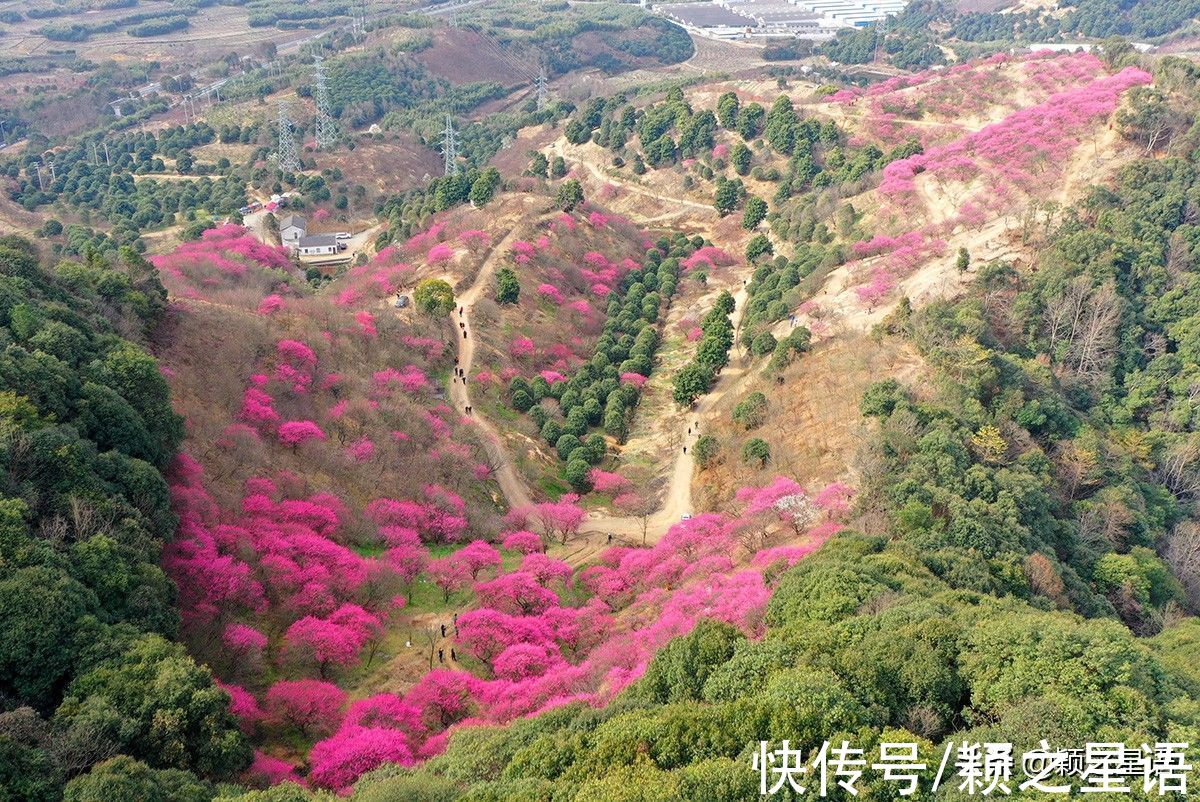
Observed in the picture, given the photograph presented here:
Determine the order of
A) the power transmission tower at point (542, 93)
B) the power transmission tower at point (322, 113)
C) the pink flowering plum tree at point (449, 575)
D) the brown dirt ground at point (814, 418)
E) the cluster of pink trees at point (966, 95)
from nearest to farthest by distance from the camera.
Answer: the pink flowering plum tree at point (449, 575)
the brown dirt ground at point (814, 418)
the cluster of pink trees at point (966, 95)
the power transmission tower at point (322, 113)
the power transmission tower at point (542, 93)

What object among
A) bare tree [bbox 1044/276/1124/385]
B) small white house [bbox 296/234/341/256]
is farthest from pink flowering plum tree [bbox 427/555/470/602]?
A: small white house [bbox 296/234/341/256]

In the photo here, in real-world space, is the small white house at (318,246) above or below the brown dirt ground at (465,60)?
below

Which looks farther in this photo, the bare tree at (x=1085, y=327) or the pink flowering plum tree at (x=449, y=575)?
the bare tree at (x=1085, y=327)

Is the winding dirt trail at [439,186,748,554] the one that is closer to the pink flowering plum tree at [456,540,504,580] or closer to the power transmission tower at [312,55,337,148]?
the pink flowering plum tree at [456,540,504,580]

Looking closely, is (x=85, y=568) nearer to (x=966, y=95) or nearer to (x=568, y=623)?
(x=568, y=623)

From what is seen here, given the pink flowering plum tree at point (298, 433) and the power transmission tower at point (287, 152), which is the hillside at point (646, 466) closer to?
the pink flowering plum tree at point (298, 433)

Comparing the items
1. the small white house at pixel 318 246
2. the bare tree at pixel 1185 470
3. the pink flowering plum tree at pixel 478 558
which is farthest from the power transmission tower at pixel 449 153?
the bare tree at pixel 1185 470
